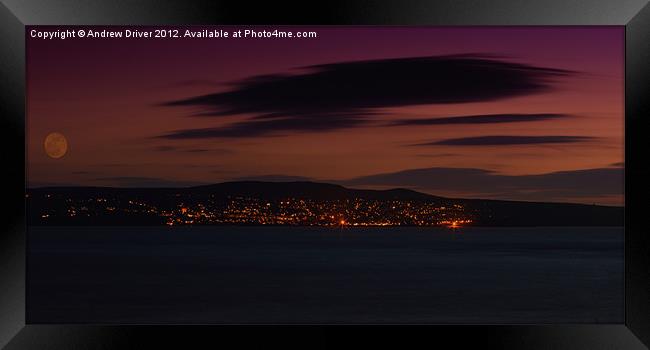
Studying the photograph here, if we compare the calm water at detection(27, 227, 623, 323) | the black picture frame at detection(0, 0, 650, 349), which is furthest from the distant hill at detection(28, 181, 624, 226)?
the black picture frame at detection(0, 0, 650, 349)

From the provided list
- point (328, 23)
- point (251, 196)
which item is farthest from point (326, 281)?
point (328, 23)

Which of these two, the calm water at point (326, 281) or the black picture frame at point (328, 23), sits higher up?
the black picture frame at point (328, 23)

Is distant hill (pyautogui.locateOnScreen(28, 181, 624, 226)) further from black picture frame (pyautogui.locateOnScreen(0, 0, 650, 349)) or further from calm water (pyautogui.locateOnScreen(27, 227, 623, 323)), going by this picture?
black picture frame (pyautogui.locateOnScreen(0, 0, 650, 349))

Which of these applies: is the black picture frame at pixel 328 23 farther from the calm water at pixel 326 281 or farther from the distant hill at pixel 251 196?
the distant hill at pixel 251 196

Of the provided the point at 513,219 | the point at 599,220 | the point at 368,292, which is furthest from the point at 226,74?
the point at 599,220

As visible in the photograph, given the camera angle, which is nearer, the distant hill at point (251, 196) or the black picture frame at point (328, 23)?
the black picture frame at point (328, 23)

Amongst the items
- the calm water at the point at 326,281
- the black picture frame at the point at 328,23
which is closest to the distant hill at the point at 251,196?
the calm water at the point at 326,281
